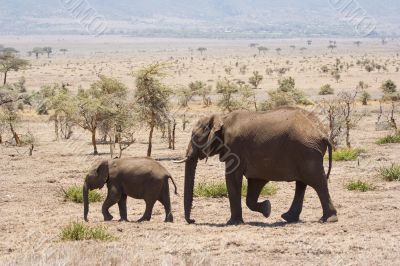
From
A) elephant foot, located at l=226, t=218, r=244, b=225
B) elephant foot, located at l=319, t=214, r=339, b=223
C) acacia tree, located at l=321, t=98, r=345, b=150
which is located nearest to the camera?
elephant foot, located at l=319, t=214, r=339, b=223

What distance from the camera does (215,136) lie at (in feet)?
43.5

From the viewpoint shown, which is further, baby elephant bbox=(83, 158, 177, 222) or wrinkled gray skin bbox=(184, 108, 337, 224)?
baby elephant bbox=(83, 158, 177, 222)

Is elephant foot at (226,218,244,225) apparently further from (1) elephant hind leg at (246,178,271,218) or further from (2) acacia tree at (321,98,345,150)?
(2) acacia tree at (321,98,345,150)

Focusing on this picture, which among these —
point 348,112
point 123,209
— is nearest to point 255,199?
point 123,209

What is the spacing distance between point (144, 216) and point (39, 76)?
73.9m

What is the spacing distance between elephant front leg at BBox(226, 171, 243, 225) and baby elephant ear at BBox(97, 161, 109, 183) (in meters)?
2.59

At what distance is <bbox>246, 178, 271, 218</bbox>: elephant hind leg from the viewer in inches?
535

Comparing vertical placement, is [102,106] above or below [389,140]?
above

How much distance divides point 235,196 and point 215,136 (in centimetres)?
114

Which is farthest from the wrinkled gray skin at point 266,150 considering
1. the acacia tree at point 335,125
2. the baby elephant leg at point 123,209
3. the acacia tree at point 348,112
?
the acacia tree at point 348,112

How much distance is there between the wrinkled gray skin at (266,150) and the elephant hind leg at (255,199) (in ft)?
0.06

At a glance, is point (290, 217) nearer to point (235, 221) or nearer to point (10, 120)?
point (235, 221)

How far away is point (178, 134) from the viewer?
35312mm

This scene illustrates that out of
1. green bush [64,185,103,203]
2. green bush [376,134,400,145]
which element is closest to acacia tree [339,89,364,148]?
green bush [376,134,400,145]
